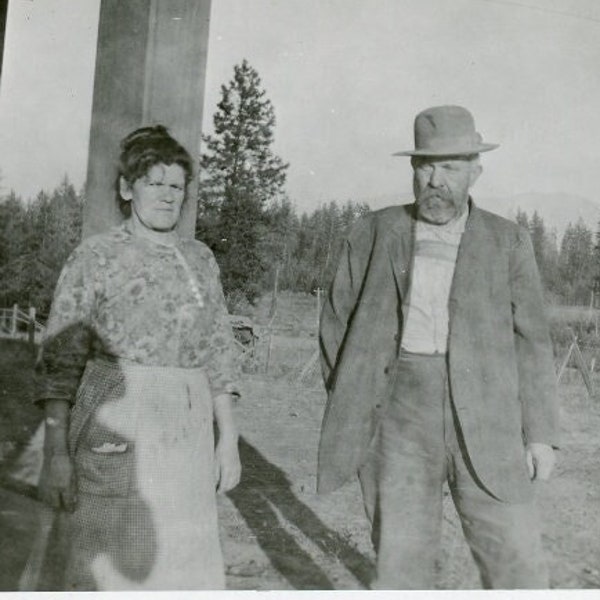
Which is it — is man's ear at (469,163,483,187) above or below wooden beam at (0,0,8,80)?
below

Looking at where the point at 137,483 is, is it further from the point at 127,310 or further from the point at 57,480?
the point at 127,310

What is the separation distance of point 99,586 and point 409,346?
1.09 metres

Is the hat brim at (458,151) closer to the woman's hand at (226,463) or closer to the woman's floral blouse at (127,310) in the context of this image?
the woman's floral blouse at (127,310)

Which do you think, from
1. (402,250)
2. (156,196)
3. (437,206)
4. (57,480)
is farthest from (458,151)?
(57,480)

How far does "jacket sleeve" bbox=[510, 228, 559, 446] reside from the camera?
2166 mm

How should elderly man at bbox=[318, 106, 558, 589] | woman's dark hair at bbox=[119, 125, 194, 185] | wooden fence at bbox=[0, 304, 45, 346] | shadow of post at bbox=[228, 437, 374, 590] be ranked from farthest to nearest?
wooden fence at bbox=[0, 304, 45, 346] → shadow of post at bbox=[228, 437, 374, 590] → elderly man at bbox=[318, 106, 558, 589] → woman's dark hair at bbox=[119, 125, 194, 185]

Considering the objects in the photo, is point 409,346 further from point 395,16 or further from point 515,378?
point 395,16

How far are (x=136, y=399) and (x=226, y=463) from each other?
32 cm

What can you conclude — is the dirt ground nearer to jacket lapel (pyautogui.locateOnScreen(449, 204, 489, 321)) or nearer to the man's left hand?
the man's left hand

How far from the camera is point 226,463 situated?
2.01 m

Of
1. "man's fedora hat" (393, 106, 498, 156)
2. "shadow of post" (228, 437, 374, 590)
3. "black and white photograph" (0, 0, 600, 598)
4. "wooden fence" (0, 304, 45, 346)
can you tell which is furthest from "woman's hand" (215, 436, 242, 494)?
"wooden fence" (0, 304, 45, 346)

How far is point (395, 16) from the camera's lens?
276cm

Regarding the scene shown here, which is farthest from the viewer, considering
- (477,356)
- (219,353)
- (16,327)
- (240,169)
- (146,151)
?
(16,327)
